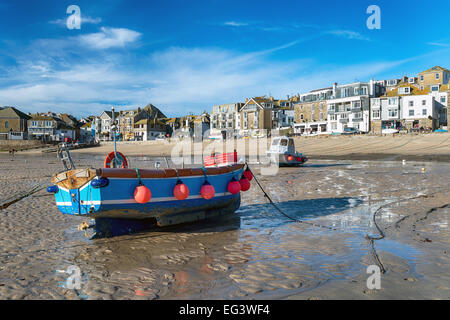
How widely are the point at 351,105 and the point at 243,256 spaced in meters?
67.5

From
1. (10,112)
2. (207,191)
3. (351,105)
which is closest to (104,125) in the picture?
(10,112)

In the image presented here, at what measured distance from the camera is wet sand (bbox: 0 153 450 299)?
5.10 m

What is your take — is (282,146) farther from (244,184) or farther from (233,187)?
(233,187)

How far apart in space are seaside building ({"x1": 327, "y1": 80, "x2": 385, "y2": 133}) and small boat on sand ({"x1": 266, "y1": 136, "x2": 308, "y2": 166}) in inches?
1678

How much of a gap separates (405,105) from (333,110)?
44.6ft

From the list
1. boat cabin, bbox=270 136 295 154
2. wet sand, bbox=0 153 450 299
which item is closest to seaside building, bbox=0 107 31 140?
boat cabin, bbox=270 136 295 154

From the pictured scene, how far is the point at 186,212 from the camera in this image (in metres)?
9.08

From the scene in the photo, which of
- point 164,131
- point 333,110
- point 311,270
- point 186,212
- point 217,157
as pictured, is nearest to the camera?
point 311,270

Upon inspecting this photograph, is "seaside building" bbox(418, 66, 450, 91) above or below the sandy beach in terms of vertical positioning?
above

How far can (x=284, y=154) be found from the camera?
26.2 metres

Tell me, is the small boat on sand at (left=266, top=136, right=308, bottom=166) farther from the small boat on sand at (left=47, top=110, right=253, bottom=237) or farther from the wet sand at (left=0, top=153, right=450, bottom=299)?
the small boat on sand at (left=47, top=110, right=253, bottom=237)
